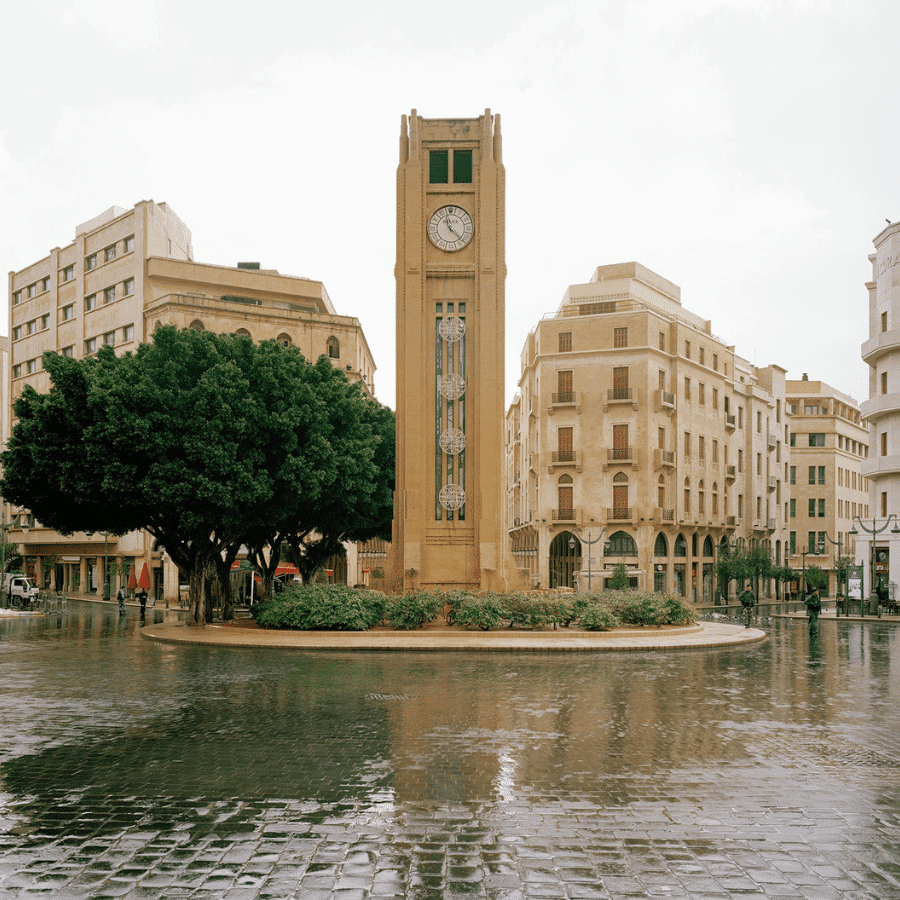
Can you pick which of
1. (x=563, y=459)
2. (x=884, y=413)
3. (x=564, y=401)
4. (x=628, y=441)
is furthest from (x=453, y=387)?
(x=564, y=401)

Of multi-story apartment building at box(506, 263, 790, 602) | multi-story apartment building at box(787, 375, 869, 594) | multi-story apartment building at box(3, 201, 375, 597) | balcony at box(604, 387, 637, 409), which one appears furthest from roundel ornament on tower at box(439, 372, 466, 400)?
multi-story apartment building at box(787, 375, 869, 594)

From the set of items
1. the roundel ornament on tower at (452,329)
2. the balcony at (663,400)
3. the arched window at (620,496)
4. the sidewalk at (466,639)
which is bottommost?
the sidewalk at (466,639)

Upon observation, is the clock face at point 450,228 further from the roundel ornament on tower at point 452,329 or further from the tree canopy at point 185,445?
the tree canopy at point 185,445

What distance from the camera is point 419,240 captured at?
1225 inches

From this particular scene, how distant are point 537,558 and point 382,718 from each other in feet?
164

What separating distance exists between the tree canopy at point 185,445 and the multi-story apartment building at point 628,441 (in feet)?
103

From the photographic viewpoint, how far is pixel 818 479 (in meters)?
83.8

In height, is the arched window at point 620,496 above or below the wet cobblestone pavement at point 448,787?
above

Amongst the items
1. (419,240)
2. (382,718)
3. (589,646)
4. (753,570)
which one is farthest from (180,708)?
(753,570)

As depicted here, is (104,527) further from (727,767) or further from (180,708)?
(727,767)

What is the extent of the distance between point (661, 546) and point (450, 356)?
34.1 metres

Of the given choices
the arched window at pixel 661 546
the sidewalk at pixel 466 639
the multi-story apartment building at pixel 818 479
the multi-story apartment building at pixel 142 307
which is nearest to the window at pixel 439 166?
the sidewalk at pixel 466 639

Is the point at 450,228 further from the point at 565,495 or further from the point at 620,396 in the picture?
the point at 565,495

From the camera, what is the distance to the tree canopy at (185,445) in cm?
2612
